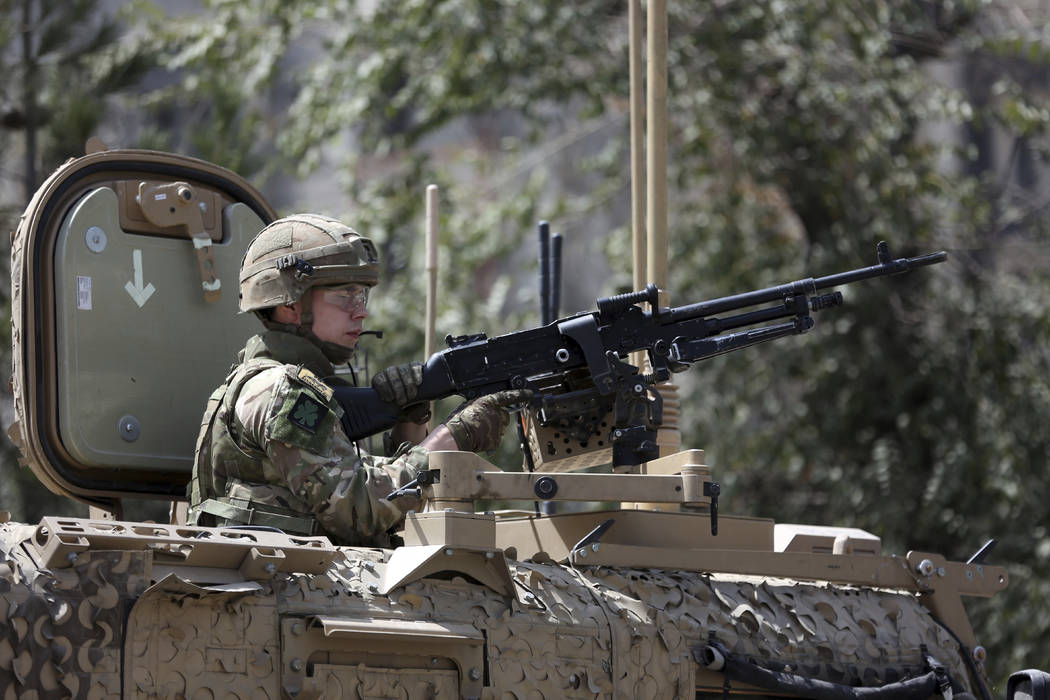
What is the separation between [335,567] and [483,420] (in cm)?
101

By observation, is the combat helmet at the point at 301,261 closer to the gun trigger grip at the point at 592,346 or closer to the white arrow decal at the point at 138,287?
the white arrow decal at the point at 138,287

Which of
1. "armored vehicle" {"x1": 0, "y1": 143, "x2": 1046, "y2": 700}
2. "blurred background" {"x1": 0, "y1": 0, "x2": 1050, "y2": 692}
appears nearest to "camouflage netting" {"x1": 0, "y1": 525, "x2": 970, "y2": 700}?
"armored vehicle" {"x1": 0, "y1": 143, "x2": 1046, "y2": 700}

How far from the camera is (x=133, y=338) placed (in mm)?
5625

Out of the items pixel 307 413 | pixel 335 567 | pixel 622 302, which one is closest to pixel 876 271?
pixel 622 302

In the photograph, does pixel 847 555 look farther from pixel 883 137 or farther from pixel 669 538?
pixel 883 137

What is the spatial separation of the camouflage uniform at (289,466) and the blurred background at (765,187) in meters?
6.67

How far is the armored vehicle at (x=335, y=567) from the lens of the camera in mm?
4055

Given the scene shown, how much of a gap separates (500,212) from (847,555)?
26.3 ft

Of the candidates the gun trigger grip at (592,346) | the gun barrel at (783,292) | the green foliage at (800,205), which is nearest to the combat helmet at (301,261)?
the gun trigger grip at (592,346)

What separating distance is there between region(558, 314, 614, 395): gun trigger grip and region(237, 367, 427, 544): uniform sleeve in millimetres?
698

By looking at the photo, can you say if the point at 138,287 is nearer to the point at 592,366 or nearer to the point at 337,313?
the point at 337,313

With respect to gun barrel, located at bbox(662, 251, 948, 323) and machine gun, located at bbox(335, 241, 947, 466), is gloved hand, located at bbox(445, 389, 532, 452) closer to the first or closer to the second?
machine gun, located at bbox(335, 241, 947, 466)

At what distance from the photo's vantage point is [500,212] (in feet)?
42.9

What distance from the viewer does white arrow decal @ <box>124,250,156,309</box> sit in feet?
18.6
